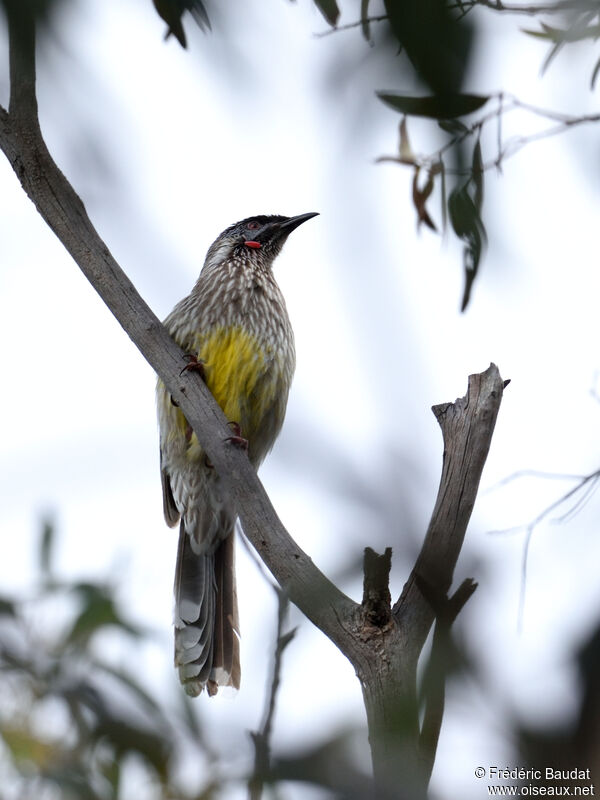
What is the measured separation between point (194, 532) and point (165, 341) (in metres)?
1.40

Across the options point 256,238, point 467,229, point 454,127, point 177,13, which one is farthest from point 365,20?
point 256,238

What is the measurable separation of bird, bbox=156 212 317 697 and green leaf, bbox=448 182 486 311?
60.9 inches

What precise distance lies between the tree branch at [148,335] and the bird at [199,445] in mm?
753

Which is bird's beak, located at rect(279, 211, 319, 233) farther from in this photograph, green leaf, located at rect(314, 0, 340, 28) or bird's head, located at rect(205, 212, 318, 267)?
green leaf, located at rect(314, 0, 340, 28)

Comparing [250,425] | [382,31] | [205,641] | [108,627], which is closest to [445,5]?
[382,31]

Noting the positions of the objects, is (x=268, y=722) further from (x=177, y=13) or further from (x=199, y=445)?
(x=199, y=445)

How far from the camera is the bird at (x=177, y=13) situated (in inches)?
58.1

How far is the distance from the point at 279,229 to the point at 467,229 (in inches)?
107

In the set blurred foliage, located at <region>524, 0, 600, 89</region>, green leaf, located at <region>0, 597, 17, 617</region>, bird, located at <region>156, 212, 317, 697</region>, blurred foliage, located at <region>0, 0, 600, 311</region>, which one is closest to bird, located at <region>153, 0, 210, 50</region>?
blurred foliage, located at <region>0, 0, 600, 311</region>

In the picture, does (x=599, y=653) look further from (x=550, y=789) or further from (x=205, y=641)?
(x=205, y=641)

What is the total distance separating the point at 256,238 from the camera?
4.80 meters

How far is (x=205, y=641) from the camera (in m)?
3.82

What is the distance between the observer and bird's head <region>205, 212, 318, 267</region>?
4.68 meters

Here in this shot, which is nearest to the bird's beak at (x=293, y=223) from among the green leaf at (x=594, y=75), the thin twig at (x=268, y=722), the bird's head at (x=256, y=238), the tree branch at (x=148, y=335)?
the bird's head at (x=256, y=238)
